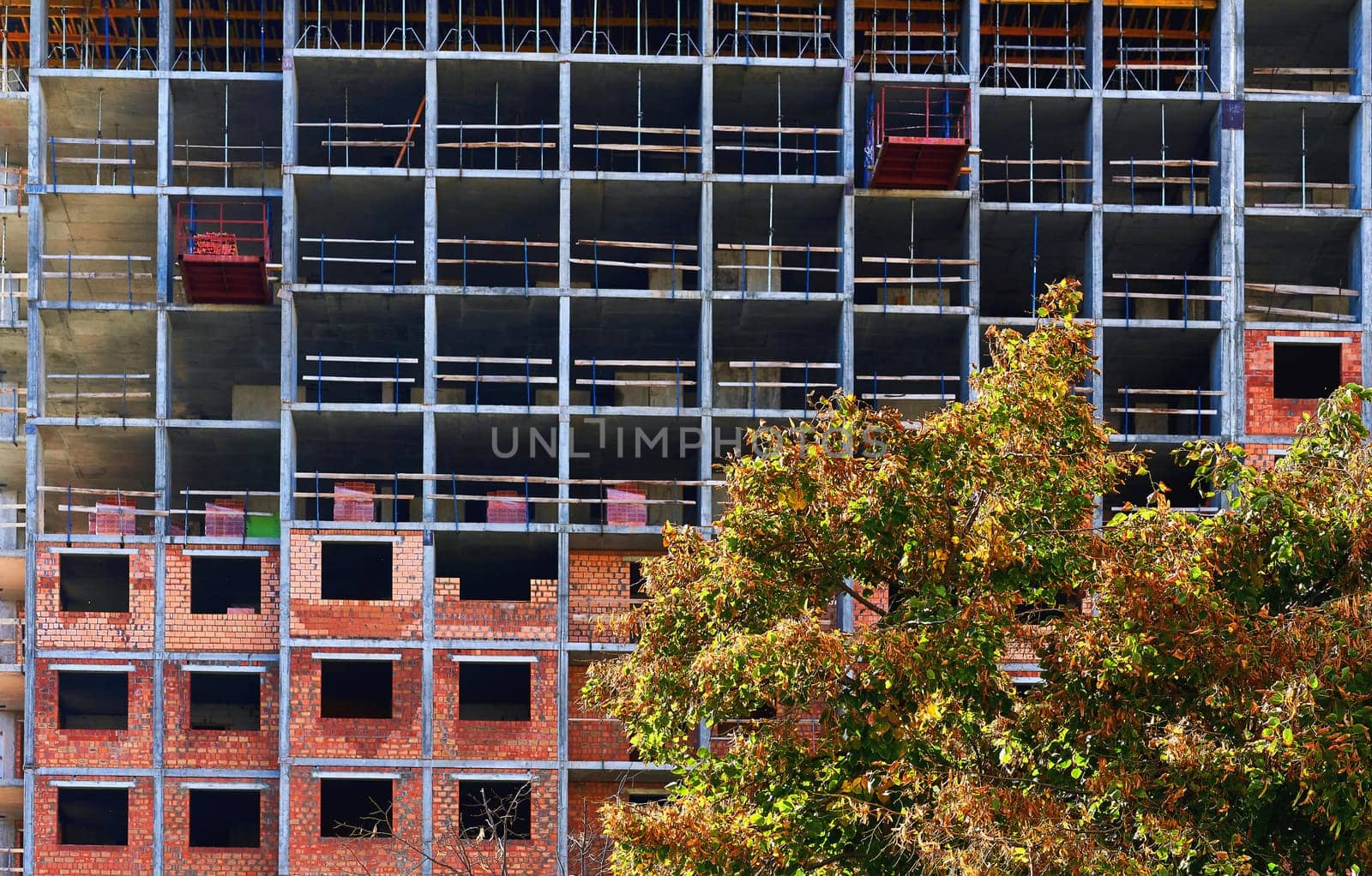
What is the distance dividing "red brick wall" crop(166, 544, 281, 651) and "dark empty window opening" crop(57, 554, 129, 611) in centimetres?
331

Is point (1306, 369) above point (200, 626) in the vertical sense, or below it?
above

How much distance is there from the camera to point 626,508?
3872 cm

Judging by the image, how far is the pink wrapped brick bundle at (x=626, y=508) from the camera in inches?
1512

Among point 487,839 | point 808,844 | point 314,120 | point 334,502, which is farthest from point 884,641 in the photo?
point 314,120

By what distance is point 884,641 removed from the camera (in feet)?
59.6

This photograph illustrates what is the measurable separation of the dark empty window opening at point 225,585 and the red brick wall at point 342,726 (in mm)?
2482

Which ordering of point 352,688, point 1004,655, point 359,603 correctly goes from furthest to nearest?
point 352,688 → point 359,603 → point 1004,655

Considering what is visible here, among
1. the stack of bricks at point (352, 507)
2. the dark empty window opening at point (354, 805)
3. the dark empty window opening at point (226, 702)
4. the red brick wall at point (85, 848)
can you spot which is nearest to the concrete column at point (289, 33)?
Answer: the stack of bricks at point (352, 507)

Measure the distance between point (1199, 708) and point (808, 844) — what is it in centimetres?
460

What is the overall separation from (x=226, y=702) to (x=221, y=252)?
10659mm

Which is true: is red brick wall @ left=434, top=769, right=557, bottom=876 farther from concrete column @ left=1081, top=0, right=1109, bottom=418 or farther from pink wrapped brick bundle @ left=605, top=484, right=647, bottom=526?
concrete column @ left=1081, top=0, right=1109, bottom=418

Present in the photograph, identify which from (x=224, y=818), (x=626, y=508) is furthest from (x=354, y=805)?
(x=626, y=508)

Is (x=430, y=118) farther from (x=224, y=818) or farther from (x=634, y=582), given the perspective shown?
(x=224, y=818)

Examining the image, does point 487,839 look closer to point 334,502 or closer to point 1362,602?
point 334,502
